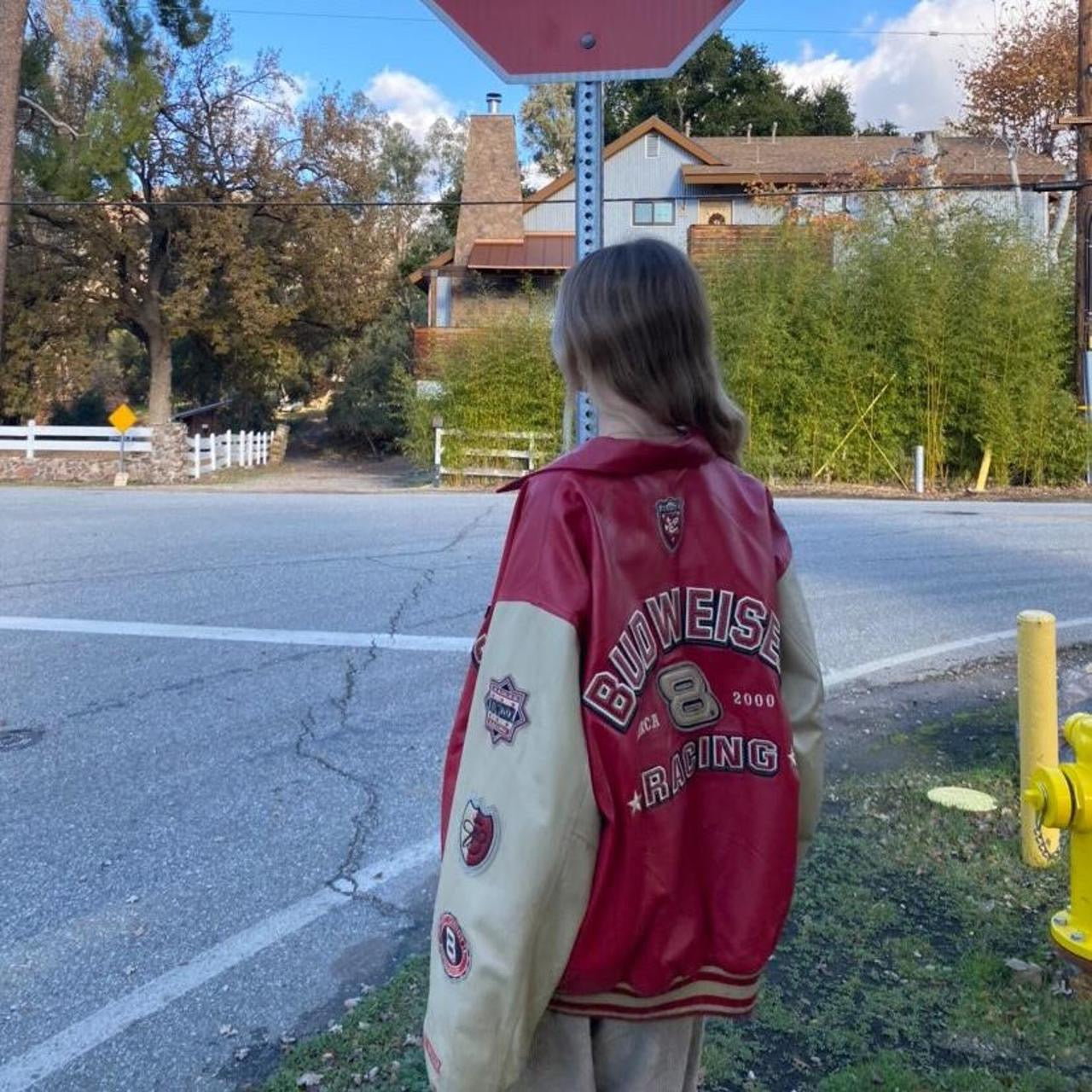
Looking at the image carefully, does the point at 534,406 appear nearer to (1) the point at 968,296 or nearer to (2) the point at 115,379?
(1) the point at 968,296

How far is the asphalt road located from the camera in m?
3.01

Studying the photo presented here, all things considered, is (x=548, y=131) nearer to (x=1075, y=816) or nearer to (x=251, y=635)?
(x=251, y=635)

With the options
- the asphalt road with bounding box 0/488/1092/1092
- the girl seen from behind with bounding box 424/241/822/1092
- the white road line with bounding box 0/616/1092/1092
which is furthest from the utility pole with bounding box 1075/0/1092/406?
the girl seen from behind with bounding box 424/241/822/1092

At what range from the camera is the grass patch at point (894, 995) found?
2.63 m

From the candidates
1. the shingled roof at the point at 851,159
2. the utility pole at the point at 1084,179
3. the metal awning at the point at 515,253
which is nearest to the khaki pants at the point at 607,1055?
the utility pole at the point at 1084,179

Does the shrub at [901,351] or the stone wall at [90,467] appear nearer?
the shrub at [901,351]

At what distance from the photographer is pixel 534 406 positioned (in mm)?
21953

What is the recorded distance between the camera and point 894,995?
296 cm

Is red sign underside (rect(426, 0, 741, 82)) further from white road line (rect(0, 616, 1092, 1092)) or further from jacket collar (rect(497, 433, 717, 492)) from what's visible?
white road line (rect(0, 616, 1092, 1092))

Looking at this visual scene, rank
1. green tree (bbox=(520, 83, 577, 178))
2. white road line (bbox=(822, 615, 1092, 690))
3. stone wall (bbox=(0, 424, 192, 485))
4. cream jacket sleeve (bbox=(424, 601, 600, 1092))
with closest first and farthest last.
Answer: cream jacket sleeve (bbox=(424, 601, 600, 1092)) < white road line (bbox=(822, 615, 1092, 690)) < stone wall (bbox=(0, 424, 192, 485)) < green tree (bbox=(520, 83, 577, 178))

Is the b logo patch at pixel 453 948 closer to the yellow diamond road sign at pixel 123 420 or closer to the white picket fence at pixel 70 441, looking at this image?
the yellow diamond road sign at pixel 123 420

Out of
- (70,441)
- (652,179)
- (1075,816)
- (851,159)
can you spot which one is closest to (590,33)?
(1075,816)

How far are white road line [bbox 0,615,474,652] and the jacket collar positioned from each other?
512 centimetres

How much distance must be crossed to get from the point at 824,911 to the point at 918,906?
12.1 inches
